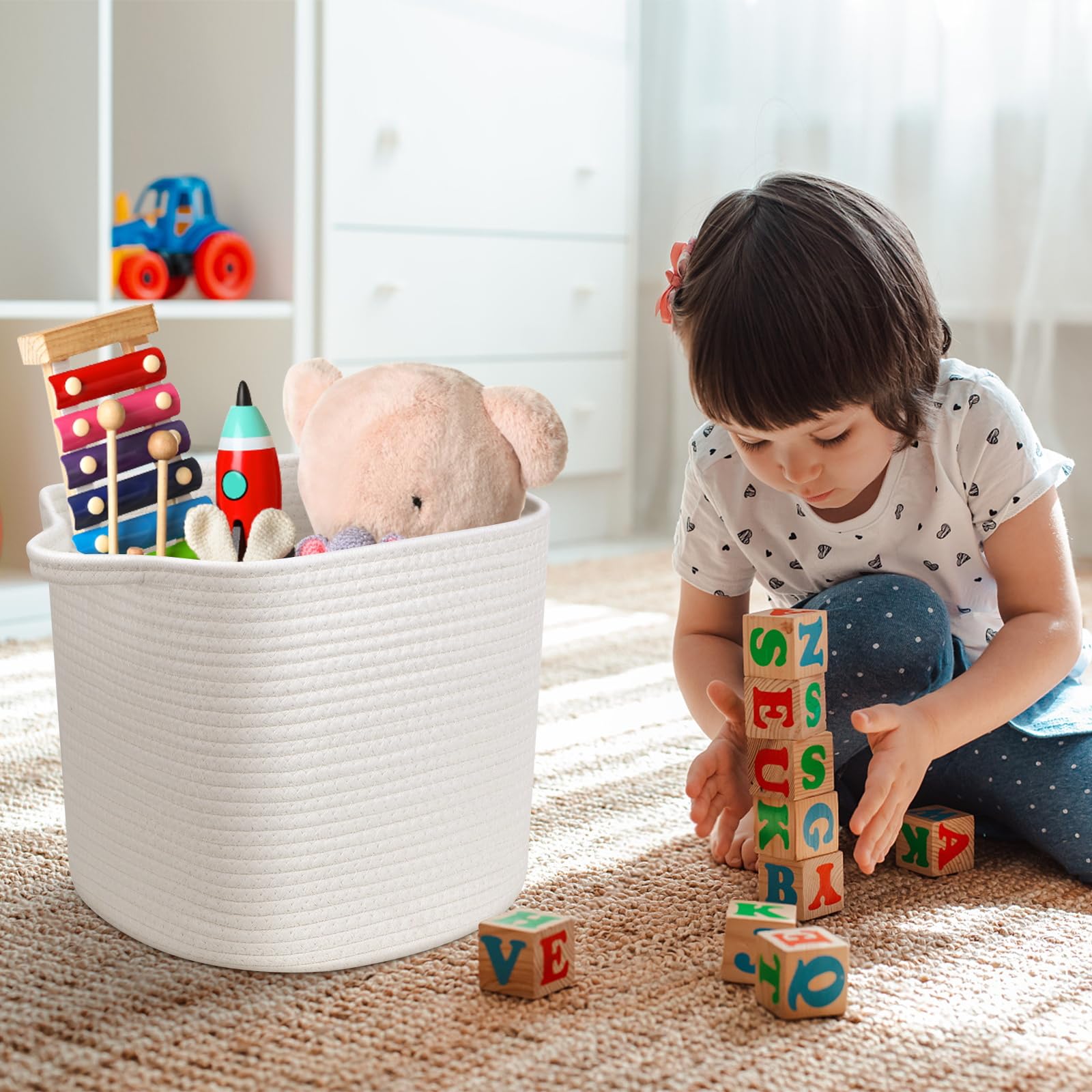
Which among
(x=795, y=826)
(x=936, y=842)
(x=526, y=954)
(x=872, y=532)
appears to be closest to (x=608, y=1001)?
(x=526, y=954)

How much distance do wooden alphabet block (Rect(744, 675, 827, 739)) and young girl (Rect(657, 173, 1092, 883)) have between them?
3 centimetres

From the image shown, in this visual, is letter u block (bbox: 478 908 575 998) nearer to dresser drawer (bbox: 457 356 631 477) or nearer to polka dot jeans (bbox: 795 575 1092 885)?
polka dot jeans (bbox: 795 575 1092 885)

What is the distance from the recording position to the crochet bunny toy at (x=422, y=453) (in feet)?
2.58

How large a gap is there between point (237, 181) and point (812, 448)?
4.41ft

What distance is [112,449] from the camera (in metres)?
0.76

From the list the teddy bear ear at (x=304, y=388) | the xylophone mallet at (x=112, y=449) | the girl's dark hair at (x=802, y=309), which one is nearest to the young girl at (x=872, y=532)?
the girl's dark hair at (x=802, y=309)

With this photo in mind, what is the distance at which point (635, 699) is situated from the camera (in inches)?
51.5

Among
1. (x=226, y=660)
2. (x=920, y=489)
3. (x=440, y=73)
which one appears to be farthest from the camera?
(x=440, y=73)

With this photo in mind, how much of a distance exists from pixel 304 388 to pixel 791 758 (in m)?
0.39

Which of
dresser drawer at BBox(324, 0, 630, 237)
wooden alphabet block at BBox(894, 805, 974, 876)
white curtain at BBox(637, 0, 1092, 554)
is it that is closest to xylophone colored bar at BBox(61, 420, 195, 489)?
wooden alphabet block at BBox(894, 805, 974, 876)

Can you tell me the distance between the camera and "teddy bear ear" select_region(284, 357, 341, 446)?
2.85 ft

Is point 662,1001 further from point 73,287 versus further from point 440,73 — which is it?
point 440,73

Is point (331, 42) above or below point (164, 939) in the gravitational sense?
above

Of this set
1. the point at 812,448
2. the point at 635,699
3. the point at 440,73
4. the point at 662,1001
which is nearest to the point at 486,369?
the point at 440,73
